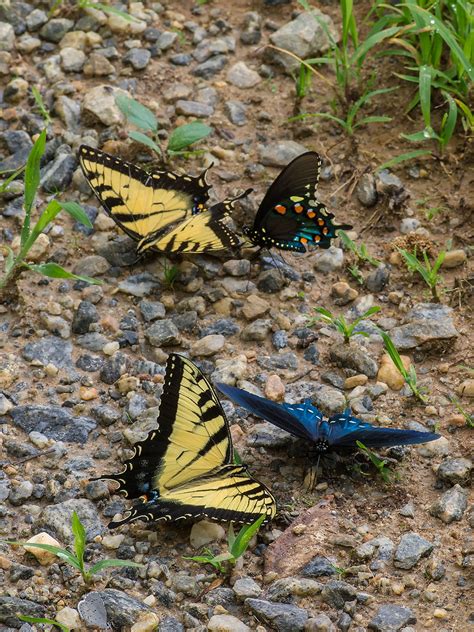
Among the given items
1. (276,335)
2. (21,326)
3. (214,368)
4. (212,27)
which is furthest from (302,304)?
(212,27)

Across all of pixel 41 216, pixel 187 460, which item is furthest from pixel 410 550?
pixel 41 216

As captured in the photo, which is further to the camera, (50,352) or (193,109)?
(193,109)

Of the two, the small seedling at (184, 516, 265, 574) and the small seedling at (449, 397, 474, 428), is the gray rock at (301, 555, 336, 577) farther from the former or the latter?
the small seedling at (449, 397, 474, 428)

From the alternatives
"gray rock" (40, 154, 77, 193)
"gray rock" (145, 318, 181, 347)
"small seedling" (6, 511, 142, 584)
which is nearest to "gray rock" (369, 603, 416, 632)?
"small seedling" (6, 511, 142, 584)

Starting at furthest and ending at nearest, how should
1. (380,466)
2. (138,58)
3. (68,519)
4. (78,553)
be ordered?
(138,58), (380,466), (68,519), (78,553)

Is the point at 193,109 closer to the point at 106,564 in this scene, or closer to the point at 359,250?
the point at 359,250

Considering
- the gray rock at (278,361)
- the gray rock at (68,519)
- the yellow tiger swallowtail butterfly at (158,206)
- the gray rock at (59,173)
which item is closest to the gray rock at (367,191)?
the yellow tiger swallowtail butterfly at (158,206)

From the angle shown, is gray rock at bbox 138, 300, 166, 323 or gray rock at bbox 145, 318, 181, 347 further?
gray rock at bbox 138, 300, 166, 323
